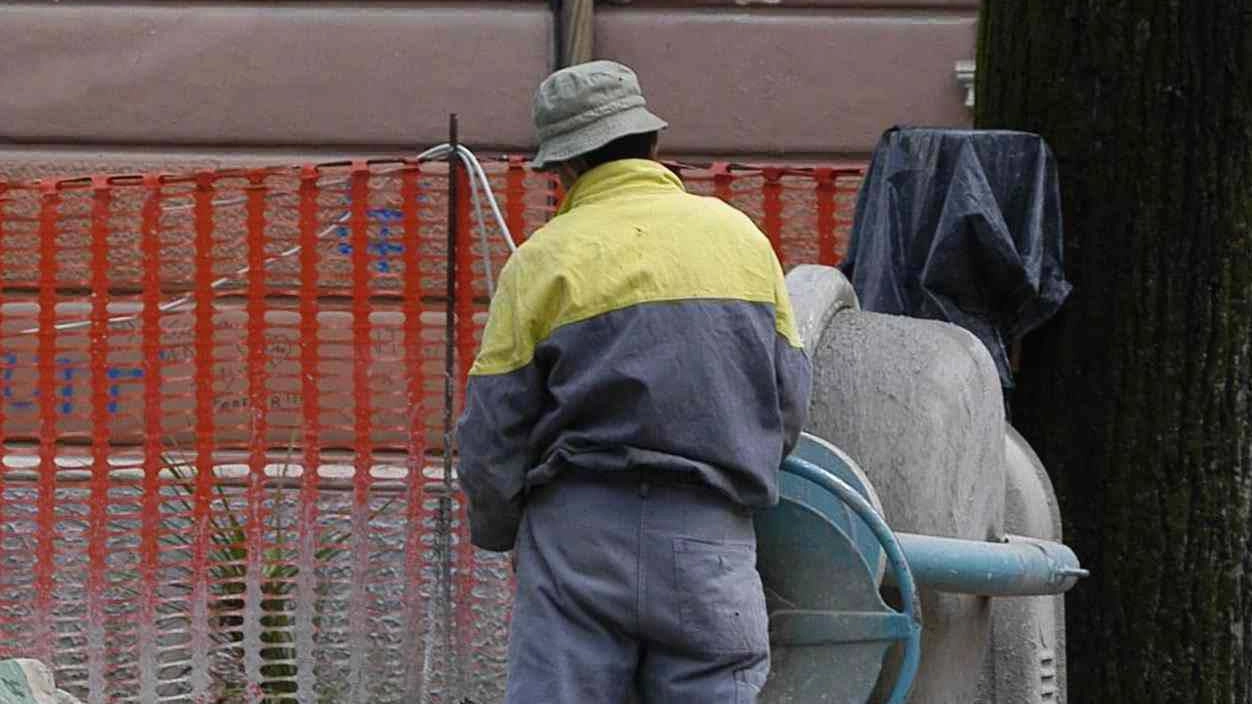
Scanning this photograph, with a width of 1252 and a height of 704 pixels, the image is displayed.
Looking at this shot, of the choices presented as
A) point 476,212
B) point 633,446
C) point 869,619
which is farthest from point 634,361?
point 476,212

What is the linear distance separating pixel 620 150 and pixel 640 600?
2.43 feet

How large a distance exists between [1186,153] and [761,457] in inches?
61.8

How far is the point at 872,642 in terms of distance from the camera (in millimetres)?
3389

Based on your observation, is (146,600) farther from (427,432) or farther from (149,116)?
(149,116)

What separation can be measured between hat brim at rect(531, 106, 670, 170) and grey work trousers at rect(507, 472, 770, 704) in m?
0.52

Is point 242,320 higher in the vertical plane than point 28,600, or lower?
higher

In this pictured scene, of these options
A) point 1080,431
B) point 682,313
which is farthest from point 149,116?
point 682,313

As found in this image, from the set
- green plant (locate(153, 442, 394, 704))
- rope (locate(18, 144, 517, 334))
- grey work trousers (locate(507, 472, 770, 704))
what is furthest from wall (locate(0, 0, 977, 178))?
grey work trousers (locate(507, 472, 770, 704))

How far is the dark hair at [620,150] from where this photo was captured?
346cm

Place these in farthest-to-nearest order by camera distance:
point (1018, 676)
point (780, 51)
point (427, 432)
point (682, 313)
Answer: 1. point (780, 51)
2. point (427, 432)
3. point (1018, 676)
4. point (682, 313)

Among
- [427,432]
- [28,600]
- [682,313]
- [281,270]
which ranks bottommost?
[28,600]

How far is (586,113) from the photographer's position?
3.45m

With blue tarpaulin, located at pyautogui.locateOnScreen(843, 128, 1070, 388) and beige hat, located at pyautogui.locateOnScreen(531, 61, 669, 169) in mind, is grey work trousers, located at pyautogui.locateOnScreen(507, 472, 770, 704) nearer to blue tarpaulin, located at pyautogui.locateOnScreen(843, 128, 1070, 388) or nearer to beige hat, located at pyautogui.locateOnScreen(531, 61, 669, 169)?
beige hat, located at pyautogui.locateOnScreen(531, 61, 669, 169)

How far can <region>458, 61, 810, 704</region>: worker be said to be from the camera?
10.7 feet
